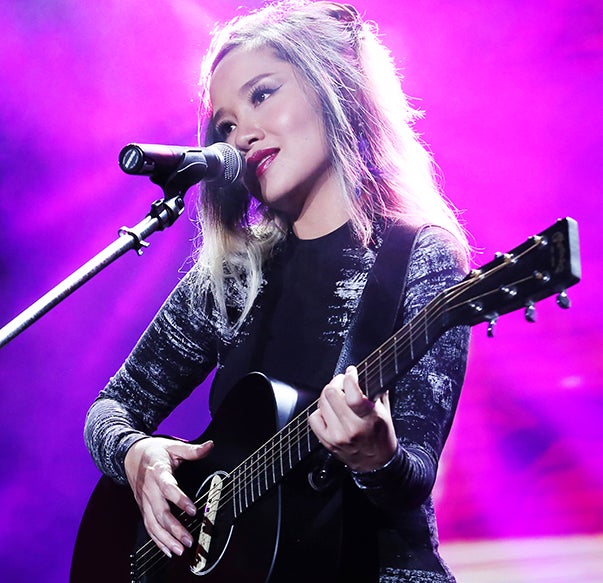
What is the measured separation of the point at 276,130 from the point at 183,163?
442 millimetres

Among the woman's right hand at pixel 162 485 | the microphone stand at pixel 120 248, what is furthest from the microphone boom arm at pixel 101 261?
the woman's right hand at pixel 162 485

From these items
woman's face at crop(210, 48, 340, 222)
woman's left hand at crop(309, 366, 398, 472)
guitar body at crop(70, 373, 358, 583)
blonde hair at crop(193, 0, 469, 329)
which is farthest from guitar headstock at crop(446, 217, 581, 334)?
woman's face at crop(210, 48, 340, 222)

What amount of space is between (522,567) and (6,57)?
2.43 m

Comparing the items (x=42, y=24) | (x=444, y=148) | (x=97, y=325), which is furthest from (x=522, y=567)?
(x=42, y=24)

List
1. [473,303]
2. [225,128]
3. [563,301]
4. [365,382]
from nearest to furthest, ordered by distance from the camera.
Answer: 1. [563,301]
2. [473,303]
3. [365,382]
4. [225,128]

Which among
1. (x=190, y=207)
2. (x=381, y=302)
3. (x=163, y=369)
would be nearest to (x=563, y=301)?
(x=381, y=302)

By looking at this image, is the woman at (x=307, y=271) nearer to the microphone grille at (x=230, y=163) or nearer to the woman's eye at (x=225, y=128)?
the woman's eye at (x=225, y=128)

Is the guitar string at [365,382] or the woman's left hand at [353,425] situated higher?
the guitar string at [365,382]

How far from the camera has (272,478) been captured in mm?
1369

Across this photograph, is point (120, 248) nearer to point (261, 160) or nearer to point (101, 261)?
point (101, 261)

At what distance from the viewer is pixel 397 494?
1268 mm

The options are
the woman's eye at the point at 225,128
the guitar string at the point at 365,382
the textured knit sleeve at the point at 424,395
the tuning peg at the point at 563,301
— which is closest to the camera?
the tuning peg at the point at 563,301

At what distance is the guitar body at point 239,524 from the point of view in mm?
1315

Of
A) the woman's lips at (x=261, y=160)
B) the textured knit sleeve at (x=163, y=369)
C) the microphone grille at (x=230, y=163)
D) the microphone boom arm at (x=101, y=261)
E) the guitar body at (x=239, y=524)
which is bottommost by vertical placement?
the guitar body at (x=239, y=524)
